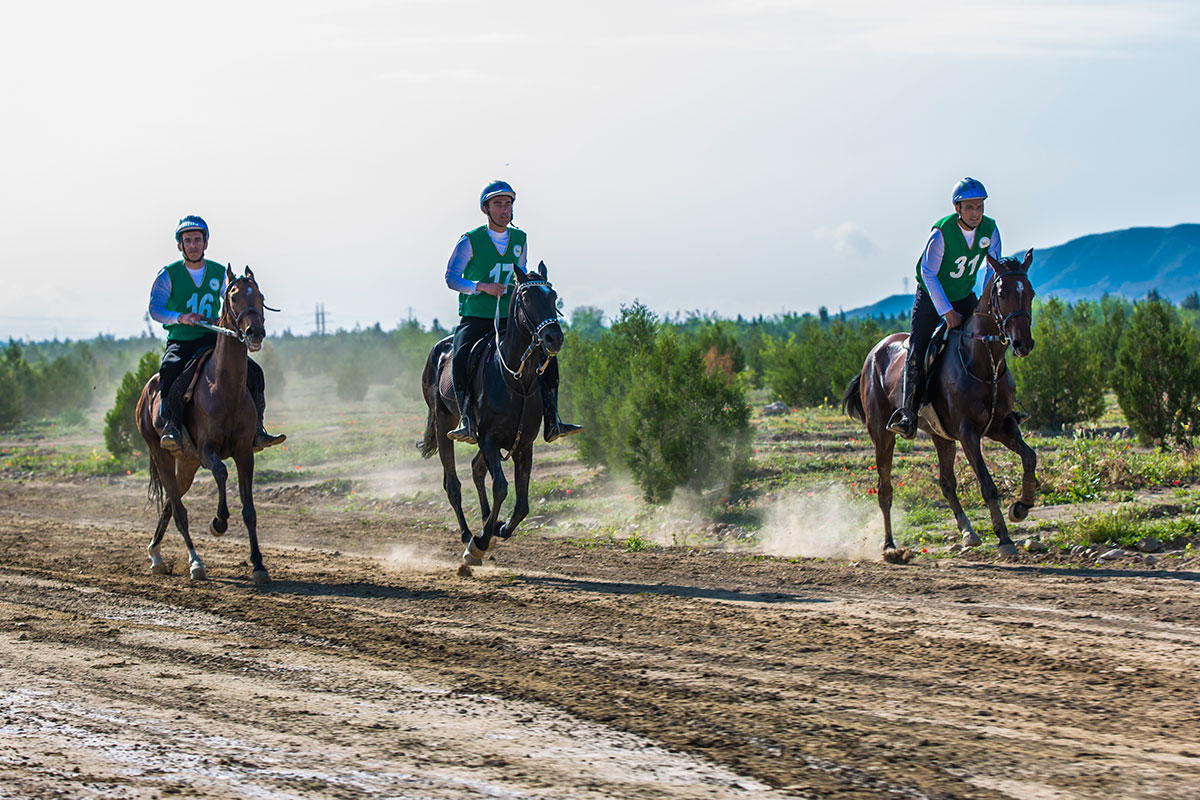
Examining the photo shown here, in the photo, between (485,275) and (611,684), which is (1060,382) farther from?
(611,684)

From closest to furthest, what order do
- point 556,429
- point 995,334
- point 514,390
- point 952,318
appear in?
point 995,334
point 514,390
point 556,429
point 952,318

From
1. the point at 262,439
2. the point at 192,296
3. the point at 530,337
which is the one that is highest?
the point at 192,296

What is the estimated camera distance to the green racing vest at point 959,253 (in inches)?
450

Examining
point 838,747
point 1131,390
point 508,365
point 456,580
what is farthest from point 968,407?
point 1131,390

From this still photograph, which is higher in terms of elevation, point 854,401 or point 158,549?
point 854,401

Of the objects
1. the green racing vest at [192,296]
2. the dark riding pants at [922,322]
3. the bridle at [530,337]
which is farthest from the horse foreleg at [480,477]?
the dark riding pants at [922,322]

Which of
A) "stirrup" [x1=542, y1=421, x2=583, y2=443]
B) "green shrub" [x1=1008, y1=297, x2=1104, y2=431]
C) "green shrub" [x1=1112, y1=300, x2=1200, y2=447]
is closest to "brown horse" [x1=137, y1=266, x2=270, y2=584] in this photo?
"stirrup" [x1=542, y1=421, x2=583, y2=443]

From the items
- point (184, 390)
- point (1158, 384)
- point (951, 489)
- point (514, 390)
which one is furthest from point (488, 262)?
point (1158, 384)

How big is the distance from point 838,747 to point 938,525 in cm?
881

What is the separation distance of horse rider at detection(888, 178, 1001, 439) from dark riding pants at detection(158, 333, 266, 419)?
6639 millimetres

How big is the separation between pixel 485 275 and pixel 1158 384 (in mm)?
14000

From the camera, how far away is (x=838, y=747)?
5.03 m

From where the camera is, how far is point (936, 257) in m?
11.5

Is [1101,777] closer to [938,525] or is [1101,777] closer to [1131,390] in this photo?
[938,525]
